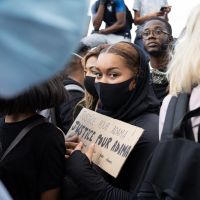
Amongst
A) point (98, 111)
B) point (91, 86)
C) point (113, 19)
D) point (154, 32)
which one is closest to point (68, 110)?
point (91, 86)

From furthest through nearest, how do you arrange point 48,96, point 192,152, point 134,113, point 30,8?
point 134,113, point 48,96, point 192,152, point 30,8

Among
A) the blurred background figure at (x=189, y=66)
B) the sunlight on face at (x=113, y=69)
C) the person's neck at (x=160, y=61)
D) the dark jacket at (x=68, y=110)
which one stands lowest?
the dark jacket at (x=68, y=110)

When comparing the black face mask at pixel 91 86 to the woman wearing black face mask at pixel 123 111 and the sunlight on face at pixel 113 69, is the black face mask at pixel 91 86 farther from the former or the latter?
the sunlight on face at pixel 113 69

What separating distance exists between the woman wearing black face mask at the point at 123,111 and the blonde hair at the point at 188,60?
41 centimetres

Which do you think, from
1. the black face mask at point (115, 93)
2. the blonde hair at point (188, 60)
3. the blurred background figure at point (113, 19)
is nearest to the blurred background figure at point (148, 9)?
the blurred background figure at point (113, 19)

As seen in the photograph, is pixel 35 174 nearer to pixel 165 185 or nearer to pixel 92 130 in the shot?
pixel 92 130

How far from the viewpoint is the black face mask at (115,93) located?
2.06 m

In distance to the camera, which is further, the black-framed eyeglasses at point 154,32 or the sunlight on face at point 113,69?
the black-framed eyeglasses at point 154,32

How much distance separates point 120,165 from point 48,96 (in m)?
0.42

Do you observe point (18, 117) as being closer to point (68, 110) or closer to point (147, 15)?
point (68, 110)

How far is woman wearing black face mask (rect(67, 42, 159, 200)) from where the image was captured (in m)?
1.80

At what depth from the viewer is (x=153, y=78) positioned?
3.34 meters

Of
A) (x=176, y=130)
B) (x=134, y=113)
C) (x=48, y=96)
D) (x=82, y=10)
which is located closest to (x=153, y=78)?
(x=134, y=113)

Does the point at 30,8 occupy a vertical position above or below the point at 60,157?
above
